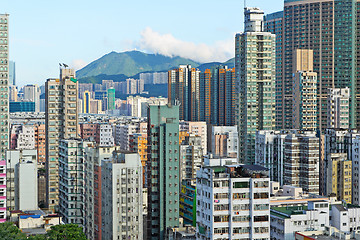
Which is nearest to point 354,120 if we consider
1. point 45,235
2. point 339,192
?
point 339,192

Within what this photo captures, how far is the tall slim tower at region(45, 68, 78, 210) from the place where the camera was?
8819cm

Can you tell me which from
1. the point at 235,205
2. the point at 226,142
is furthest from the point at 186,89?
the point at 235,205

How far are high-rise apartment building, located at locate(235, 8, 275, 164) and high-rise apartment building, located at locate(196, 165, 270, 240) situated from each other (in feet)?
148

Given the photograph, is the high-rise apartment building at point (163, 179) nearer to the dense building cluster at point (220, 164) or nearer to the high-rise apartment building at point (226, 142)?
the dense building cluster at point (220, 164)

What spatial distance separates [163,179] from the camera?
7088cm

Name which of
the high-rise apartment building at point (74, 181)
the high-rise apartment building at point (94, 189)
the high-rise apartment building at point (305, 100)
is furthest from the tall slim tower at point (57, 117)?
the high-rise apartment building at point (305, 100)

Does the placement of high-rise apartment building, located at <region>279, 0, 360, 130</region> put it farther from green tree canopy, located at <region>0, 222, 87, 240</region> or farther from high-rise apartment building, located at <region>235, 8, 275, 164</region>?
green tree canopy, located at <region>0, 222, 87, 240</region>

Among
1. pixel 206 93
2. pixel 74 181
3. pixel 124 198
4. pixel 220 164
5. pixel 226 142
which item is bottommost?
pixel 124 198

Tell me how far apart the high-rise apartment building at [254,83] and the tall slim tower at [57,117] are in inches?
990

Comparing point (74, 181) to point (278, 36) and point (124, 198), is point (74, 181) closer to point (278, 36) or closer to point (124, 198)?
point (124, 198)

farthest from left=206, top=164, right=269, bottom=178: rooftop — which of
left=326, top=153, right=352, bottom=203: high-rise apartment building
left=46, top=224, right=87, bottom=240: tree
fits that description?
left=326, top=153, right=352, bottom=203: high-rise apartment building

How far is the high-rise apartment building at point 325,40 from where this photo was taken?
5458 inches

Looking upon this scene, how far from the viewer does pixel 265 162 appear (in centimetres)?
8762

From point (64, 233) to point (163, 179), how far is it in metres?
18.7
